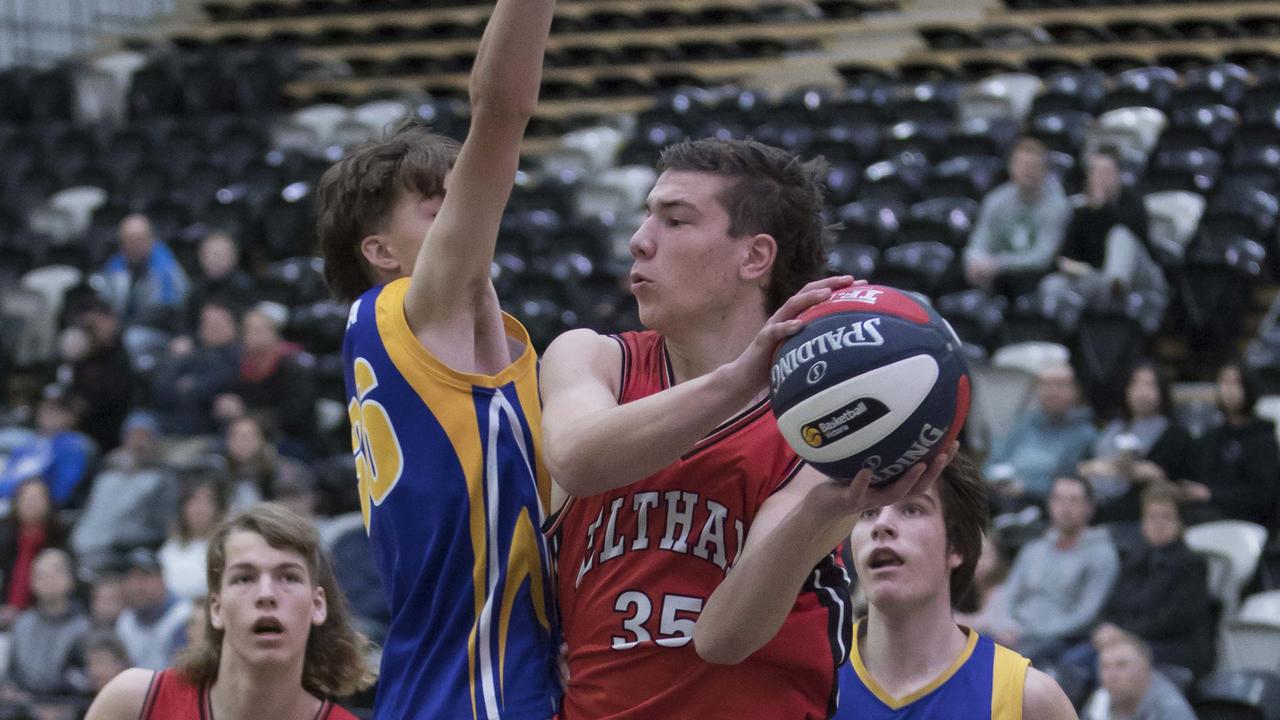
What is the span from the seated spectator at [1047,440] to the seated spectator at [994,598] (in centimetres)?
87

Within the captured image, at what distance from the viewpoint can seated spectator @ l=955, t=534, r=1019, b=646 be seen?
7.40 meters

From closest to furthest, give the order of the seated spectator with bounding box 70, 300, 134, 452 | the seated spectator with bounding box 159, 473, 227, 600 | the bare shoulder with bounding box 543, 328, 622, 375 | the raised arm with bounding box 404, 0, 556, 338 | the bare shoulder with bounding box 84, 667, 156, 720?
the raised arm with bounding box 404, 0, 556, 338, the bare shoulder with bounding box 543, 328, 622, 375, the bare shoulder with bounding box 84, 667, 156, 720, the seated spectator with bounding box 159, 473, 227, 600, the seated spectator with bounding box 70, 300, 134, 452

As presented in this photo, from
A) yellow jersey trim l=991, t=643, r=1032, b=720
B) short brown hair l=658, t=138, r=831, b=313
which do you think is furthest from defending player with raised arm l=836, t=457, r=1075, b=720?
short brown hair l=658, t=138, r=831, b=313

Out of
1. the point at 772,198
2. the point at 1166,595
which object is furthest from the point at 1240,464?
the point at 772,198

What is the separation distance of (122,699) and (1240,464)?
5.91 meters

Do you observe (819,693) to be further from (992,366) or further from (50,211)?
(50,211)

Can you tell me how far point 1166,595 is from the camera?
298 inches

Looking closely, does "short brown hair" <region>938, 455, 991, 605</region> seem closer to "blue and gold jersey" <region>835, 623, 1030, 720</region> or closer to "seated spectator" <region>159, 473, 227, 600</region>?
"blue and gold jersey" <region>835, 623, 1030, 720</region>

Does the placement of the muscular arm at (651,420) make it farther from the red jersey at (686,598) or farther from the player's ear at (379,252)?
the player's ear at (379,252)

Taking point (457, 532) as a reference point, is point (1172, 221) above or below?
below

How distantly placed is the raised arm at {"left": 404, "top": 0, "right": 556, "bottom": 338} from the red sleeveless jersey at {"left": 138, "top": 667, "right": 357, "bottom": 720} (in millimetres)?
1569

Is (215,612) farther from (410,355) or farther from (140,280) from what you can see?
(140,280)

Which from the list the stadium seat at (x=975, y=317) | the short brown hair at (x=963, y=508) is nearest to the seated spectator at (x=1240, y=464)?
the stadium seat at (x=975, y=317)

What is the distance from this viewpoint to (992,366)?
9422 millimetres
